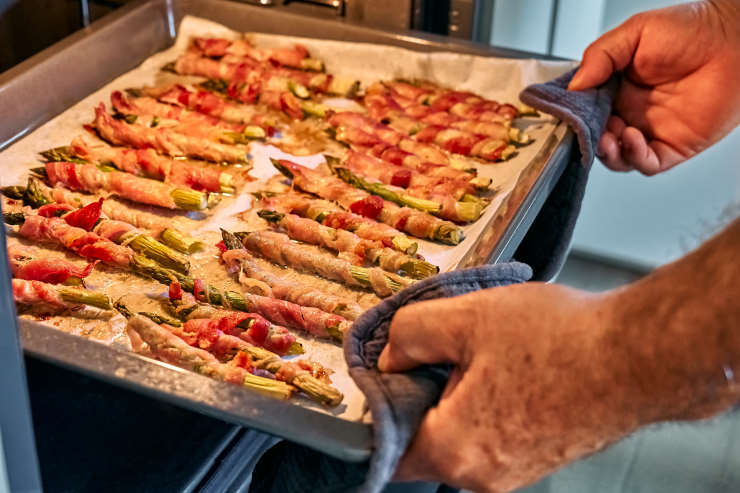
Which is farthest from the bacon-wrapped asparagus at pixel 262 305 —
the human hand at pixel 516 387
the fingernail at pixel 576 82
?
the fingernail at pixel 576 82

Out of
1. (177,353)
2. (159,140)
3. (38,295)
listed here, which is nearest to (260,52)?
(159,140)

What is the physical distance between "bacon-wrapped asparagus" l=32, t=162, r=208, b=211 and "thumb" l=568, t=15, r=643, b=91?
98 centimetres

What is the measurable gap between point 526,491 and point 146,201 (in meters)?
1.51

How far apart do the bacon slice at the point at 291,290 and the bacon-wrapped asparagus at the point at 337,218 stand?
209 mm

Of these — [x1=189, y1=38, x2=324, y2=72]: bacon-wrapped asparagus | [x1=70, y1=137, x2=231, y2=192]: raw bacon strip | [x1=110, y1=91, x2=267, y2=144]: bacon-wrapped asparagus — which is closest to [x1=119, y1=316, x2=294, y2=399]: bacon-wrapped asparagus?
A: [x1=70, y1=137, x2=231, y2=192]: raw bacon strip

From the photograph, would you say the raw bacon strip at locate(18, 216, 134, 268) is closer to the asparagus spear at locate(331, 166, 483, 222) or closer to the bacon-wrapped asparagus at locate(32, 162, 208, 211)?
the bacon-wrapped asparagus at locate(32, 162, 208, 211)

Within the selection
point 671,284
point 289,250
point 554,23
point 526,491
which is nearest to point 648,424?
point 671,284

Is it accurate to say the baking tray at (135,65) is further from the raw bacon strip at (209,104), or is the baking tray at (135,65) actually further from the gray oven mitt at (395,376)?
the raw bacon strip at (209,104)

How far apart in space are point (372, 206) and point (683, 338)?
1102mm

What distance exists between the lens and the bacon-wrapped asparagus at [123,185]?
2.00 metres

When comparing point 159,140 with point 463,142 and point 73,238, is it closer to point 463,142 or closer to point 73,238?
point 73,238

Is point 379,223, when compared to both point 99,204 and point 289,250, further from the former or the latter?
point 99,204

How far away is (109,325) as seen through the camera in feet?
5.49

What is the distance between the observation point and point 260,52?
269 cm
